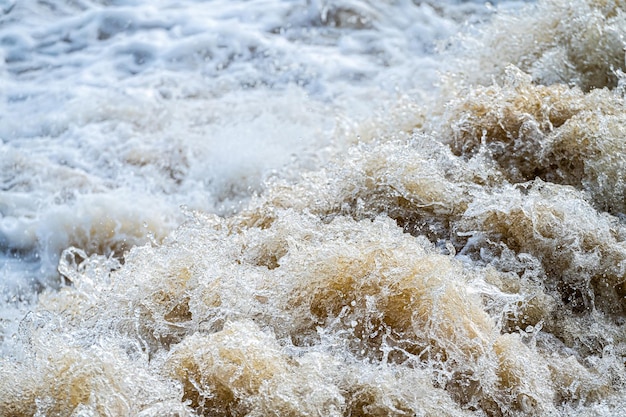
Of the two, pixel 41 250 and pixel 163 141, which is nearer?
pixel 41 250

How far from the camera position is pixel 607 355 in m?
2.47

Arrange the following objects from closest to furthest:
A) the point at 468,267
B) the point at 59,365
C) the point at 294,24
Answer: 1. the point at 59,365
2. the point at 468,267
3. the point at 294,24

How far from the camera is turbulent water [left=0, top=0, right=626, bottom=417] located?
7.16 feet

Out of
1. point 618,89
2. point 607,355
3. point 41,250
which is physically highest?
point 618,89

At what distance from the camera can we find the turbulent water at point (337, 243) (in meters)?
2.18

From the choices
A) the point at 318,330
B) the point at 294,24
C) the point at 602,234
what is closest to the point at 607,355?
the point at 602,234

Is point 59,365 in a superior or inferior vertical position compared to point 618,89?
inferior

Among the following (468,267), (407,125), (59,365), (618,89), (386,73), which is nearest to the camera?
(59,365)

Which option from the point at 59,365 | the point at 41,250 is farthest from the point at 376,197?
the point at 41,250

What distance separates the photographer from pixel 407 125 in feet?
13.2

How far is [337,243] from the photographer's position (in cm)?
259

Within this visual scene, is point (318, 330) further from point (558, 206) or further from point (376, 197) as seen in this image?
point (558, 206)

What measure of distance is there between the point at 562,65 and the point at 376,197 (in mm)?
1785

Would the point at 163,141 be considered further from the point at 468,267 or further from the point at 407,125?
the point at 468,267
